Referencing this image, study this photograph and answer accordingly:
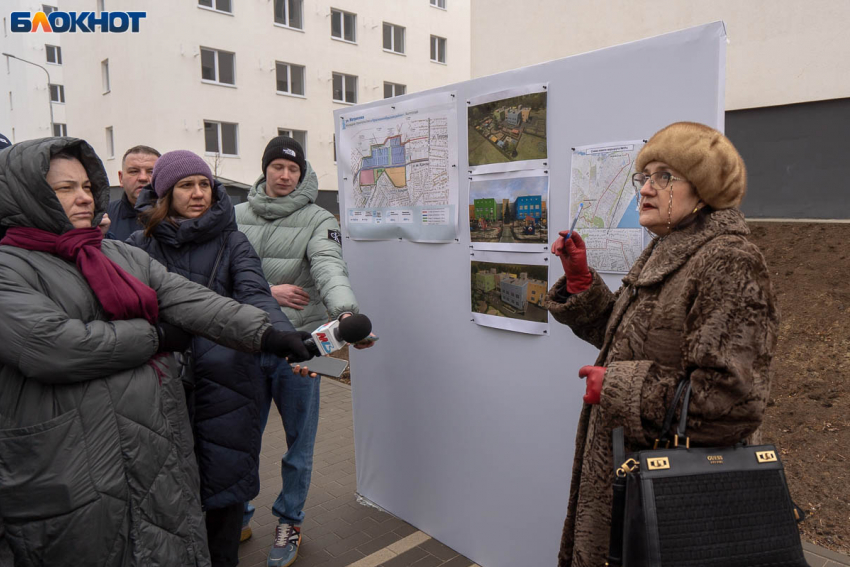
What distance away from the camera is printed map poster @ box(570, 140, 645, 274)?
229 cm

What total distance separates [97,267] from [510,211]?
1.69 m

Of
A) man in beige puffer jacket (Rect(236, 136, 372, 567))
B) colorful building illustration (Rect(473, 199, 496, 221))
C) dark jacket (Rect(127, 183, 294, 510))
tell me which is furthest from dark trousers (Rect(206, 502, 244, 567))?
colorful building illustration (Rect(473, 199, 496, 221))

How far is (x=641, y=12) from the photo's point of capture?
1107 centimetres

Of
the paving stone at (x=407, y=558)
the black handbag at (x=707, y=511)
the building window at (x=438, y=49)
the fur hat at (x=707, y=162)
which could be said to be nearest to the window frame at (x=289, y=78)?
the building window at (x=438, y=49)

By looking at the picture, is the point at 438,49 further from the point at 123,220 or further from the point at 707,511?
the point at 707,511

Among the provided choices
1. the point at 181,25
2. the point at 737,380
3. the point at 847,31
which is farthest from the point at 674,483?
the point at 181,25

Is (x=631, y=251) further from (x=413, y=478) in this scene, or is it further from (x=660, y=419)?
(x=413, y=478)

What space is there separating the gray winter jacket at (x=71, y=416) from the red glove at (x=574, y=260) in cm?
139

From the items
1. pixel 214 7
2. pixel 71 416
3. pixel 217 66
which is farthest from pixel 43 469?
pixel 214 7

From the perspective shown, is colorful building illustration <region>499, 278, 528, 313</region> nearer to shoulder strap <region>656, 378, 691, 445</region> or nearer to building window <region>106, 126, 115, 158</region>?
shoulder strap <region>656, 378, 691, 445</region>

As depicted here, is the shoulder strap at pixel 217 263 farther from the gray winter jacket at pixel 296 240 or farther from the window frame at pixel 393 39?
the window frame at pixel 393 39

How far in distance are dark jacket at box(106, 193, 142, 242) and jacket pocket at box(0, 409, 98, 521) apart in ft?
6.86

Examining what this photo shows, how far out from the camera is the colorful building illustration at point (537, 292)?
267cm

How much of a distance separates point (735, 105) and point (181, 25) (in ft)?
61.6
